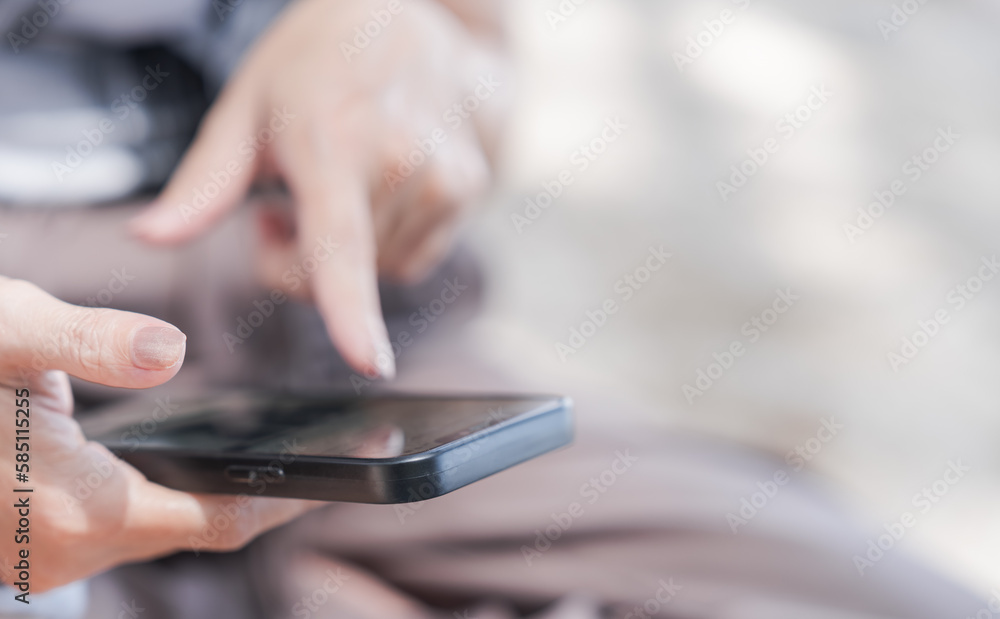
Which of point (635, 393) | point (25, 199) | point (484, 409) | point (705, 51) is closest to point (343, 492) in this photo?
point (484, 409)

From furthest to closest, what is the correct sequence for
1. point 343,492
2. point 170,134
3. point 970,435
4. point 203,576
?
point 970,435 < point 170,134 < point 203,576 < point 343,492

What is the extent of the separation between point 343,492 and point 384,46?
38cm

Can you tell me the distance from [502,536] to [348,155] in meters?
0.27

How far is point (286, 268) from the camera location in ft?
1.77

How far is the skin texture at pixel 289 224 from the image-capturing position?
27 centimetres

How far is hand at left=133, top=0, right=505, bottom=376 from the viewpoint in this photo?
443 millimetres

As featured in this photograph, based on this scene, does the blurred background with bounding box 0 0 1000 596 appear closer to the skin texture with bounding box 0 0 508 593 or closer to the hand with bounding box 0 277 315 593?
the skin texture with bounding box 0 0 508 593

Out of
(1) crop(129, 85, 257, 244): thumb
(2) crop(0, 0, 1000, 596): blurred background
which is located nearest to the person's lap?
(1) crop(129, 85, 257, 244): thumb

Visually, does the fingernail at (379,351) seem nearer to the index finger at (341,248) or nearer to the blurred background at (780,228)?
the index finger at (341,248)

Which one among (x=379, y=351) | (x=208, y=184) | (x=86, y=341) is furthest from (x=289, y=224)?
(x=86, y=341)

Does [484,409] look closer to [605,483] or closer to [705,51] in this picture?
[605,483]

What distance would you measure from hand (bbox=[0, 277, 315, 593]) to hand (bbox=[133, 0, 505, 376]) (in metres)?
0.12

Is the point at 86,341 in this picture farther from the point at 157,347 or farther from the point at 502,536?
the point at 502,536

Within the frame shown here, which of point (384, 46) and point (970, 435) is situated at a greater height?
point (384, 46)
